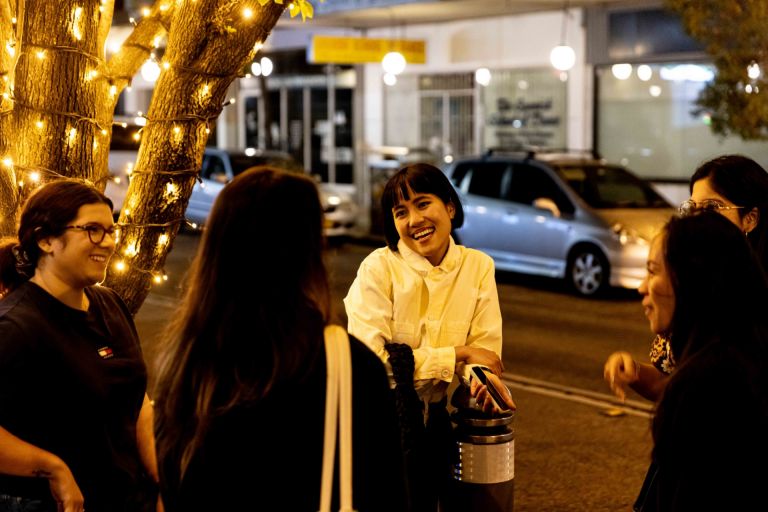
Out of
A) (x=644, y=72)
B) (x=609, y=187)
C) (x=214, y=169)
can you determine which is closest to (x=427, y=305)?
(x=609, y=187)

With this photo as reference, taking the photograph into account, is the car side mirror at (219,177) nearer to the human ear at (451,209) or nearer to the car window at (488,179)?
the car window at (488,179)

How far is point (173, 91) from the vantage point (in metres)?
4.78

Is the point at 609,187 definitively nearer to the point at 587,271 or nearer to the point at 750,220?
the point at 587,271

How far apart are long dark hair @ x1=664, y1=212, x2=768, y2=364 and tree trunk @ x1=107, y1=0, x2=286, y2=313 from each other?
2.60 m

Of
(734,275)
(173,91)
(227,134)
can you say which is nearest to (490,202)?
(173,91)

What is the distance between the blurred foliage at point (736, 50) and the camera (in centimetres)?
1513

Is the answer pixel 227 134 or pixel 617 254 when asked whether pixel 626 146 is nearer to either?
pixel 617 254

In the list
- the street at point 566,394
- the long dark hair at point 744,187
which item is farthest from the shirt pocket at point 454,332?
the long dark hair at point 744,187

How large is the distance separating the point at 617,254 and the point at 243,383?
12.1 metres

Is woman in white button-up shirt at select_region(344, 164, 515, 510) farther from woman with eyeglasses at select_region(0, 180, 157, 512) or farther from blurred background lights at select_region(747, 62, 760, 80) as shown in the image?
blurred background lights at select_region(747, 62, 760, 80)

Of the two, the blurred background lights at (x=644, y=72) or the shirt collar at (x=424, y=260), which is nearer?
the shirt collar at (x=424, y=260)

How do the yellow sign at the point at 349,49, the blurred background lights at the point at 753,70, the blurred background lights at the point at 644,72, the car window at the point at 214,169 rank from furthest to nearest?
1. the yellow sign at the point at 349,49
2. the blurred background lights at the point at 644,72
3. the car window at the point at 214,169
4. the blurred background lights at the point at 753,70

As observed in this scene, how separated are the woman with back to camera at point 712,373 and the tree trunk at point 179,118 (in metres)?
2.54

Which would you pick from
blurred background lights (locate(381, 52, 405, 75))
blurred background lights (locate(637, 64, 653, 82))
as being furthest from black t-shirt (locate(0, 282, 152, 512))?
blurred background lights (locate(637, 64, 653, 82))
